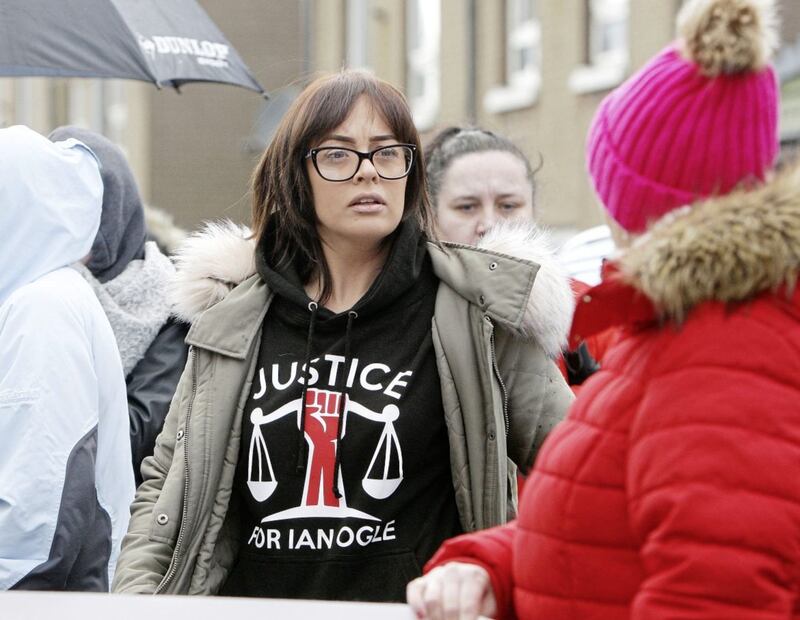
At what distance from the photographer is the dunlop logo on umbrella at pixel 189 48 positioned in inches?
204

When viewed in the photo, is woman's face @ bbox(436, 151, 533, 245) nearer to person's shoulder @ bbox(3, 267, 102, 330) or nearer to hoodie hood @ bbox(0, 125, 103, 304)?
hoodie hood @ bbox(0, 125, 103, 304)

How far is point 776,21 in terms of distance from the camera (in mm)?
1724

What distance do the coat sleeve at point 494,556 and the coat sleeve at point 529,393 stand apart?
41.7 inches

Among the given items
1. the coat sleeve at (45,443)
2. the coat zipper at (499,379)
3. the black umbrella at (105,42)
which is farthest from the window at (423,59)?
the coat zipper at (499,379)

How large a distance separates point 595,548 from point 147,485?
1.67 meters

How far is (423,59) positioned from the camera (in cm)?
1859

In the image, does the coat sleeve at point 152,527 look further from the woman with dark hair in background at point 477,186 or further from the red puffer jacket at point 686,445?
the woman with dark hair in background at point 477,186

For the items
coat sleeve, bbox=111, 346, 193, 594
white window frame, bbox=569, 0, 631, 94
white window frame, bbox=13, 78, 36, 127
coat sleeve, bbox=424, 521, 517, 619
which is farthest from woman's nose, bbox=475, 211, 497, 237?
white window frame, bbox=13, 78, 36, 127

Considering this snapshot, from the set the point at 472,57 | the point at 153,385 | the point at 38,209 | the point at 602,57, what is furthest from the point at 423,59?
the point at 38,209

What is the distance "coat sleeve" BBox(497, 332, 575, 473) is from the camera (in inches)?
116

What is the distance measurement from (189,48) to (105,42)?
2.46 ft

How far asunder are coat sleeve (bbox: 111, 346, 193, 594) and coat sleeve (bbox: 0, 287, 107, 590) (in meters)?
A: 0.13

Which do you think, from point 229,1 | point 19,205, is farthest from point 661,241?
point 229,1

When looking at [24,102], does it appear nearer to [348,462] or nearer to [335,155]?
[335,155]
